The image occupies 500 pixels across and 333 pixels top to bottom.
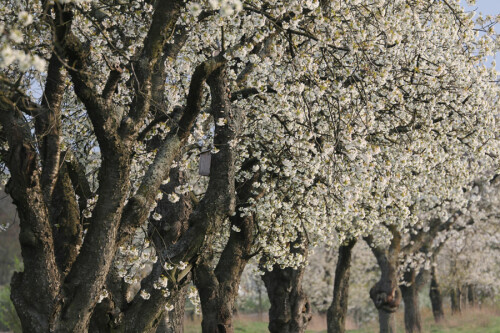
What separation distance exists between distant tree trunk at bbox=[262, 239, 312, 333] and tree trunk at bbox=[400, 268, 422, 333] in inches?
450

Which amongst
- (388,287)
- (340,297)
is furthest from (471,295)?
(340,297)

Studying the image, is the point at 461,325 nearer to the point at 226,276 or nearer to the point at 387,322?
the point at 387,322

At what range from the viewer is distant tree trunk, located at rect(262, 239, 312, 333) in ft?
51.0

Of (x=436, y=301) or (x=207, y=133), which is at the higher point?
(x=207, y=133)

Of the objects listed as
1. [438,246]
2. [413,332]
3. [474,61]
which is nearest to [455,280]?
[438,246]

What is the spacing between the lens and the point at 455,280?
37375 millimetres

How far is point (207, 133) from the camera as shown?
46.0ft

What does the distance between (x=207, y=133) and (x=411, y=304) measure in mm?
15949

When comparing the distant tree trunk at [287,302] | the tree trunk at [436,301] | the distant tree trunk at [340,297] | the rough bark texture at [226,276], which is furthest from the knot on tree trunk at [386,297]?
the tree trunk at [436,301]

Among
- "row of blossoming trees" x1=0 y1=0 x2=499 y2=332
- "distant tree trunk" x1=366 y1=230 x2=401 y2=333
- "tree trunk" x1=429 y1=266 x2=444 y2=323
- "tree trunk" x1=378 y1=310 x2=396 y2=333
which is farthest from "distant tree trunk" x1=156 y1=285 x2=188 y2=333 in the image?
"tree trunk" x1=429 y1=266 x2=444 y2=323

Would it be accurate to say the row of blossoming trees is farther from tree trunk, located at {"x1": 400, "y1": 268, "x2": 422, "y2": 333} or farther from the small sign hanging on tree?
tree trunk, located at {"x1": 400, "y1": 268, "x2": 422, "y2": 333}

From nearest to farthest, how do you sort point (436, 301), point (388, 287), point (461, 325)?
point (388, 287) → point (461, 325) → point (436, 301)

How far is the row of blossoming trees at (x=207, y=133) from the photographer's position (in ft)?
23.5

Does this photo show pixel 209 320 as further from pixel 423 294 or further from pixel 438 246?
pixel 423 294
